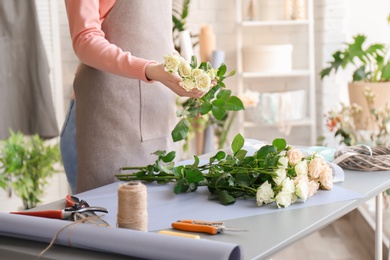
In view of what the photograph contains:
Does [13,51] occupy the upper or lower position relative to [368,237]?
upper

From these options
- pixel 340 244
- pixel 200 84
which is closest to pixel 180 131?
pixel 200 84

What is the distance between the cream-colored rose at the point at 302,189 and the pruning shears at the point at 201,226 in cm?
28

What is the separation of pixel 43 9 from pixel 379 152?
320 cm

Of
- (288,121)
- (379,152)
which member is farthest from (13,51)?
(379,152)

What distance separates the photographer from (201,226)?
5.10ft

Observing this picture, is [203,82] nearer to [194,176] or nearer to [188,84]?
[188,84]

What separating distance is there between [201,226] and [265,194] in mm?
278

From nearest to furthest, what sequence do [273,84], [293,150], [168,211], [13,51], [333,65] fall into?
[168,211] < [293,150] < [13,51] < [333,65] < [273,84]

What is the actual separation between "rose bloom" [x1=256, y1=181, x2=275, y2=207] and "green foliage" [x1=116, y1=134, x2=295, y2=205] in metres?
0.04

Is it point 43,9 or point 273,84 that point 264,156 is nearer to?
point 43,9

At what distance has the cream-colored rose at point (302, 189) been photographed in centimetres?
179

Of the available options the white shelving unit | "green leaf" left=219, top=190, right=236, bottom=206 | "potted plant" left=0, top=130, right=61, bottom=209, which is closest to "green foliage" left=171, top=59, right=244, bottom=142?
"green leaf" left=219, top=190, right=236, bottom=206

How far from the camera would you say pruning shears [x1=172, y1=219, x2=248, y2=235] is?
1547 millimetres

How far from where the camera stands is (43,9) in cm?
494
